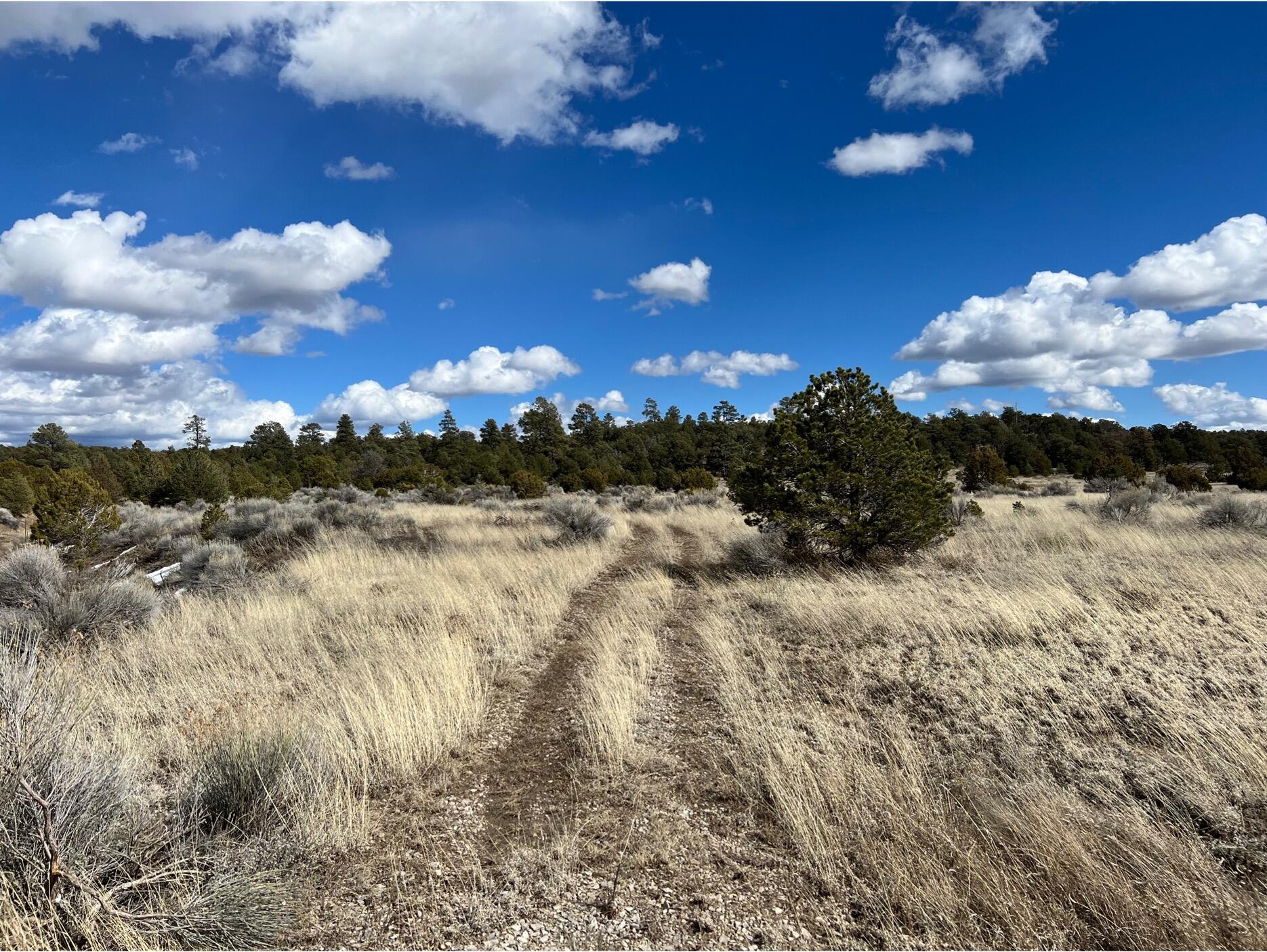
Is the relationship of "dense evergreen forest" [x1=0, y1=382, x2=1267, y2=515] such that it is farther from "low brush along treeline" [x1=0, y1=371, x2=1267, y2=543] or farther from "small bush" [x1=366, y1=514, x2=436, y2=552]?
"small bush" [x1=366, y1=514, x2=436, y2=552]

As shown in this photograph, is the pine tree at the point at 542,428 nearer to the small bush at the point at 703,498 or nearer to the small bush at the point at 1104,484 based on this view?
the small bush at the point at 703,498

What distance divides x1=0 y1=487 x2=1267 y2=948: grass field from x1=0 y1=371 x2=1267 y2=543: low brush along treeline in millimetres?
6085

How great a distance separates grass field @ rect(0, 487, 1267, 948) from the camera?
2.85 metres

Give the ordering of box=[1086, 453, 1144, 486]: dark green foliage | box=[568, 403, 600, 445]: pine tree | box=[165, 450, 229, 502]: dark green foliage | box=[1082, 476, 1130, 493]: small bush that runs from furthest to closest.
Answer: box=[568, 403, 600, 445]: pine tree
box=[165, 450, 229, 502]: dark green foliage
box=[1086, 453, 1144, 486]: dark green foliage
box=[1082, 476, 1130, 493]: small bush

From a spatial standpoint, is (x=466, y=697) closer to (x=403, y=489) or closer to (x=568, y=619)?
(x=568, y=619)

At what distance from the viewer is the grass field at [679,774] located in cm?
285

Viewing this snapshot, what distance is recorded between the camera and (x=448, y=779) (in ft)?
14.4

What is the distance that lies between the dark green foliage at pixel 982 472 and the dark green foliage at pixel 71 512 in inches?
1399

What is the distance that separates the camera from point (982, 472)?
33.4 meters

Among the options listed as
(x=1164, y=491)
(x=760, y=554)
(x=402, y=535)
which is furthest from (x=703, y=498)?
(x=1164, y=491)

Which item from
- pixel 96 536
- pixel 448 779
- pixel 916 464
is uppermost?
pixel 916 464

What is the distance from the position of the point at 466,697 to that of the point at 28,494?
95.4 ft

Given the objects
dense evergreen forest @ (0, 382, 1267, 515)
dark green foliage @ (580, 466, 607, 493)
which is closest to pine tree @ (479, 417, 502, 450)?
dense evergreen forest @ (0, 382, 1267, 515)

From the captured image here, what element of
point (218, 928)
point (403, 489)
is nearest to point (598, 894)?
point (218, 928)
